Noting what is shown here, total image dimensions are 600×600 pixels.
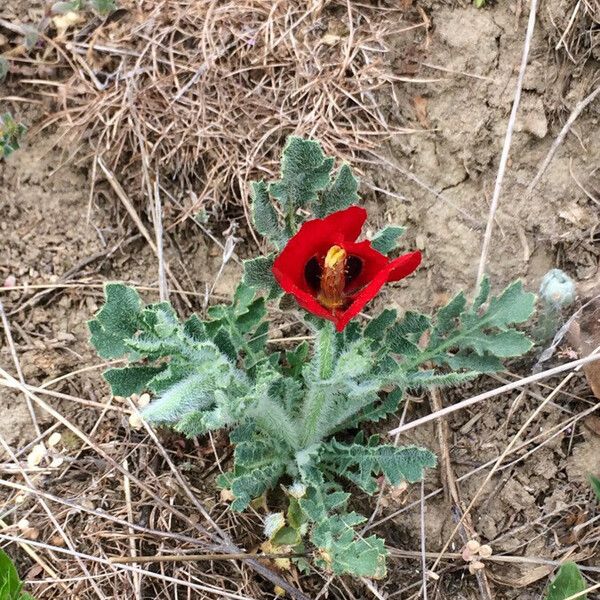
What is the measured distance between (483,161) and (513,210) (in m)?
0.22

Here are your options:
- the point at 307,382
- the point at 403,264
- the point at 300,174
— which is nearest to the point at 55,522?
the point at 307,382

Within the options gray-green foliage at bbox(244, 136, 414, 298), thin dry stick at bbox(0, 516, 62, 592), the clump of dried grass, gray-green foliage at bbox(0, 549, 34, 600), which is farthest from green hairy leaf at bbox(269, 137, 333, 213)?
thin dry stick at bbox(0, 516, 62, 592)

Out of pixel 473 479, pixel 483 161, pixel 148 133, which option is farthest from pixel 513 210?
pixel 148 133

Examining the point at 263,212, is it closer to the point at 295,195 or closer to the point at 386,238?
the point at 295,195

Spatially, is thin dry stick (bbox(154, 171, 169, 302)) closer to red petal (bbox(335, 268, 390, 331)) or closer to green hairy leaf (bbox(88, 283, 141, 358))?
green hairy leaf (bbox(88, 283, 141, 358))

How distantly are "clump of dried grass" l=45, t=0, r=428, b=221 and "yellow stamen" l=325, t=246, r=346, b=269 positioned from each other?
1.08 metres

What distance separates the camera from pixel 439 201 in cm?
303

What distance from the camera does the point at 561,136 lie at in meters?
2.95

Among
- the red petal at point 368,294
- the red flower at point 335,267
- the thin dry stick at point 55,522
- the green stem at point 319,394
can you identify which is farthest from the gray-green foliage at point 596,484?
the thin dry stick at point 55,522

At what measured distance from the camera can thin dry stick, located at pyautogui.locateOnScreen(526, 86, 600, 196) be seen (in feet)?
9.70

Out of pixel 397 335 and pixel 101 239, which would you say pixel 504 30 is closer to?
pixel 397 335

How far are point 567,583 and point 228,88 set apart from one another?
2089 mm

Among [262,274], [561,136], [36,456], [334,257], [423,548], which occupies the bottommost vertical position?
[423,548]

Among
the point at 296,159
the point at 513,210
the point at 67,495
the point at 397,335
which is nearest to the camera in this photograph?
the point at 296,159
